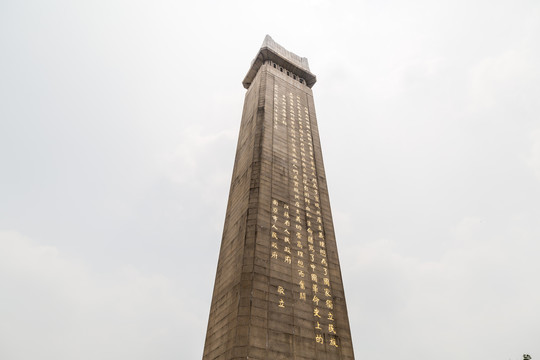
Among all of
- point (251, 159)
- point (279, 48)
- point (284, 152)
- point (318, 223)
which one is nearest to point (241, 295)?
point (318, 223)

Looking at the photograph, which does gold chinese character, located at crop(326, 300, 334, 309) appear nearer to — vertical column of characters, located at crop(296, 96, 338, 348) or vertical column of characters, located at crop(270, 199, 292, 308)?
vertical column of characters, located at crop(296, 96, 338, 348)

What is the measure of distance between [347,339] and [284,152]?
13.8 m

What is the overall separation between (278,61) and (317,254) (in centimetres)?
2347

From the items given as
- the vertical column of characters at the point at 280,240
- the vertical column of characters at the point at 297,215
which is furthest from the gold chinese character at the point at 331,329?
the vertical column of characters at the point at 280,240

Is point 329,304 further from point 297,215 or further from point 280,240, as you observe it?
point 297,215

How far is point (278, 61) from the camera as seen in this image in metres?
36.0

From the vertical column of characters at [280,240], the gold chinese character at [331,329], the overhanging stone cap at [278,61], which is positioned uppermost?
the overhanging stone cap at [278,61]

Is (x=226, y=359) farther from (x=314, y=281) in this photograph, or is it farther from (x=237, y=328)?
A: (x=314, y=281)

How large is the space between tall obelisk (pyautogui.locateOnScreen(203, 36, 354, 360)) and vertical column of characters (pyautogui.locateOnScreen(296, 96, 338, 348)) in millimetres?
61

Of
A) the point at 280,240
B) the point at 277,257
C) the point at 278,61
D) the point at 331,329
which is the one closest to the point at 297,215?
the point at 280,240

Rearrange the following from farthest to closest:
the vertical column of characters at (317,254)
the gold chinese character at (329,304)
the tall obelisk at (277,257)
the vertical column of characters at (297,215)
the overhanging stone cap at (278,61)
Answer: the overhanging stone cap at (278,61), the vertical column of characters at (297,215), the gold chinese character at (329,304), the vertical column of characters at (317,254), the tall obelisk at (277,257)

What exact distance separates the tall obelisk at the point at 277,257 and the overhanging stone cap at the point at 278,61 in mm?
7405

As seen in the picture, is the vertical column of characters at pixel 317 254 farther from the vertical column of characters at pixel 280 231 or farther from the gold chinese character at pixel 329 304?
the vertical column of characters at pixel 280 231

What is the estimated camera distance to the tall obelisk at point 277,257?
53.7 feet
